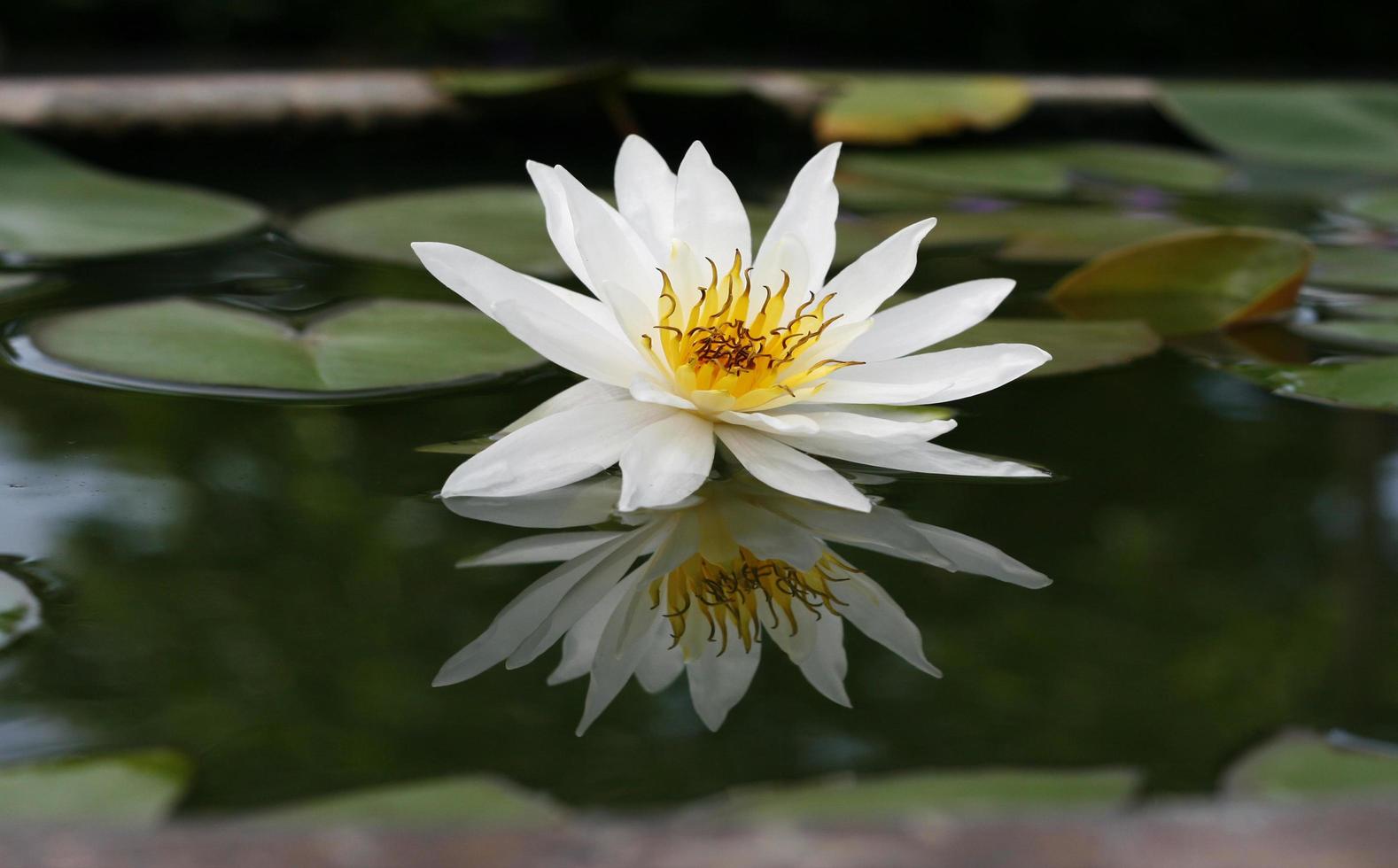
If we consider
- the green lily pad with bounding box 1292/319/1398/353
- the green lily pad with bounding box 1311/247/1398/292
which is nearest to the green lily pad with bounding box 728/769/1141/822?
the green lily pad with bounding box 1292/319/1398/353

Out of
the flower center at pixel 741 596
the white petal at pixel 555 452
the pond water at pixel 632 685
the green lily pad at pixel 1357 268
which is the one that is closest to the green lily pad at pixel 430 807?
the pond water at pixel 632 685

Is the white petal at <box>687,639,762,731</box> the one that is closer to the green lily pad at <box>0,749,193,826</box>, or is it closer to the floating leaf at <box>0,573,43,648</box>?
the green lily pad at <box>0,749,193,826</box>

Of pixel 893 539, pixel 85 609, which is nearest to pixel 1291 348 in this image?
pixel 893 539

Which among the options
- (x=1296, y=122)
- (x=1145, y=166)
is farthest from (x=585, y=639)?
(x=1296, y=122)

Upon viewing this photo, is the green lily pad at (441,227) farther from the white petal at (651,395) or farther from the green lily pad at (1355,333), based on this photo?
the green lily pad at (1355,333)

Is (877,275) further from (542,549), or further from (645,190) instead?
(542,549)

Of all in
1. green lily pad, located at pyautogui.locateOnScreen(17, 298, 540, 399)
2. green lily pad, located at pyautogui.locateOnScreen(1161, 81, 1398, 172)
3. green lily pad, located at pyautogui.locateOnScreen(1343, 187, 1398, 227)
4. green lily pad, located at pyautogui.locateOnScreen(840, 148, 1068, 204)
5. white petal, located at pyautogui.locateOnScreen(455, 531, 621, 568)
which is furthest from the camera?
green lily pad, located at pyautogui.locateOnScreen(1161, 81, 1398, 172)

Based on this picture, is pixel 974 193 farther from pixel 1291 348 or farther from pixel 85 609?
pixel 85 609
